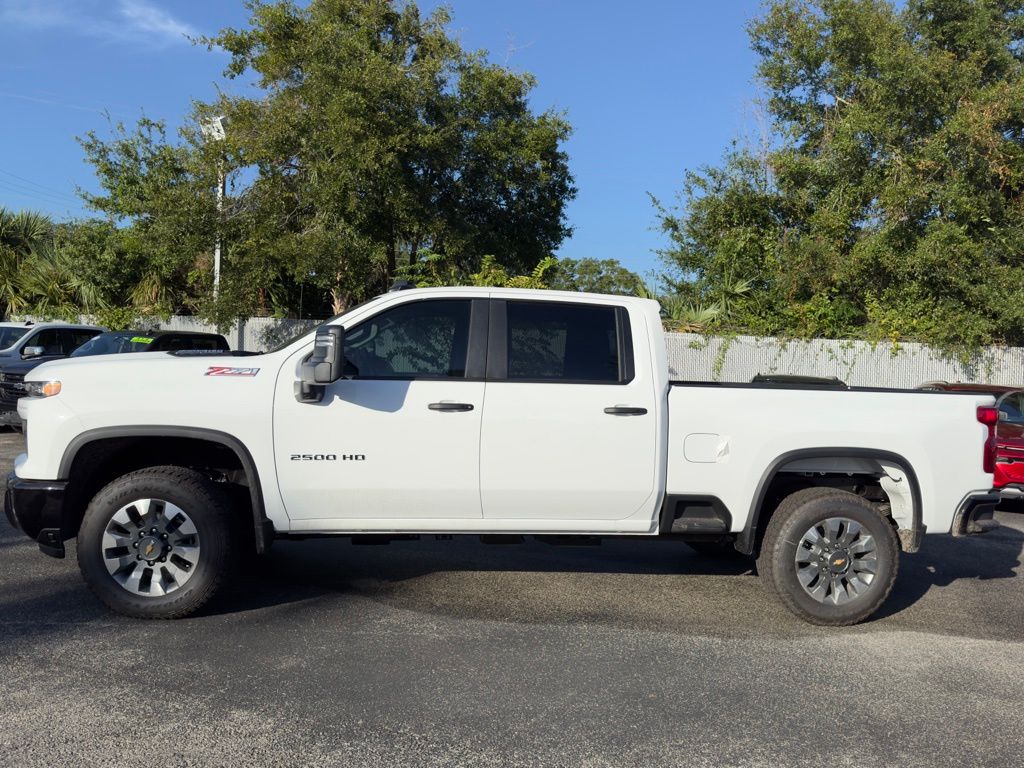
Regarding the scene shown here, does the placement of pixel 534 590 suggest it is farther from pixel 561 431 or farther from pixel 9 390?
pixel 9 390

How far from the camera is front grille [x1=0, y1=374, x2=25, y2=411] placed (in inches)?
528

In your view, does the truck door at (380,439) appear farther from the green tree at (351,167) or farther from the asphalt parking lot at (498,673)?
the green tree at (351,167)

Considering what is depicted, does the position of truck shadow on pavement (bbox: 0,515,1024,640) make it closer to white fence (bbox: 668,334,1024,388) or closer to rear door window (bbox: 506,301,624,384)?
rear door window (bbox: 506,301,624,384)

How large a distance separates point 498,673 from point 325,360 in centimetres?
193

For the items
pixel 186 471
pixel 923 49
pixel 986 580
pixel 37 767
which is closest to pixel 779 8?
pixel 923 49

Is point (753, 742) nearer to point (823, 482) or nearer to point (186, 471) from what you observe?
point (823, 482)

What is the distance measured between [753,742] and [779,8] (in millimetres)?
24632

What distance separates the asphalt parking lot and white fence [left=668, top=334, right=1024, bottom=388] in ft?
47.5

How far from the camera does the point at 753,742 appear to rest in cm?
403

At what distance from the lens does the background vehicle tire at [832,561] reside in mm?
5789

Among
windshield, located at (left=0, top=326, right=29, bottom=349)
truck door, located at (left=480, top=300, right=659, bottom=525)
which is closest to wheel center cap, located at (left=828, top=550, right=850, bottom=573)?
truck door, located at (left=480, top=300, right=659, bottom=525)

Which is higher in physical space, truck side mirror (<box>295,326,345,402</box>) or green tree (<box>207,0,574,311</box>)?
green tree (<box>207,0,574,311</box>)

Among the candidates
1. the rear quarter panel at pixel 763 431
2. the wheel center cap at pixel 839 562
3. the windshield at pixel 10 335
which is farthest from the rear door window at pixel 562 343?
the windshield at pixel 10 335

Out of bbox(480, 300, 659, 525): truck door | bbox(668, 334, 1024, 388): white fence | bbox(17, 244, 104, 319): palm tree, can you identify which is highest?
bbox(17, 244, 104, 319): palm tree
